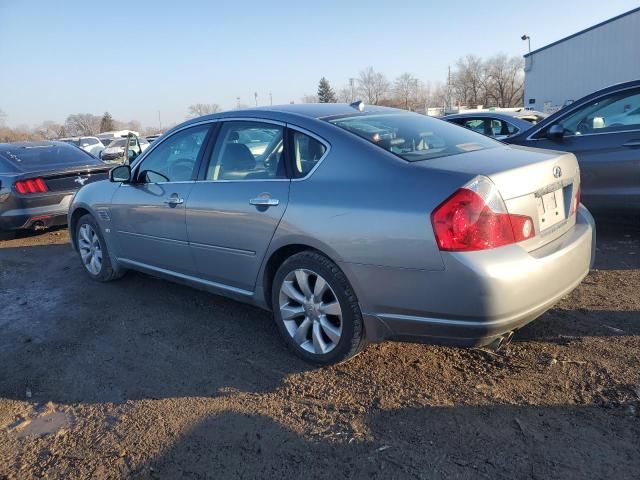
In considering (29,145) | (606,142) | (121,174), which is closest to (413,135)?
(121,174)

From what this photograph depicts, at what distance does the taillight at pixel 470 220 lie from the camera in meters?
2.61

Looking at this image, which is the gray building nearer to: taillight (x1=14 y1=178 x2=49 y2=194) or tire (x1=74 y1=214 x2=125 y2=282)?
taillight (x1=14 y1=178 x2=49 y2=194)

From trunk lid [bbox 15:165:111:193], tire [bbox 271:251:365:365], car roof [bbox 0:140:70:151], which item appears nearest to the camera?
tire [bbox 271:251:365:365]

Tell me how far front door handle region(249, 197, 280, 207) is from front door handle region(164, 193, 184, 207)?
84 centimetres

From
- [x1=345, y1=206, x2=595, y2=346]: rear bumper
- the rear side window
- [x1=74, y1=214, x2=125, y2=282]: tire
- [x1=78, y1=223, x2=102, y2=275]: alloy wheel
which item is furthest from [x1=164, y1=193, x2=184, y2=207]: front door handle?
[x1=345, y1=206, x2=595, y2=346]: rear bumper

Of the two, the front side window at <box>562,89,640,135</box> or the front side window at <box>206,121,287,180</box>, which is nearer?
the front side window at <box>206,121,287,180</box>

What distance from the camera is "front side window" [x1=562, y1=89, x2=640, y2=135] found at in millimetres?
5367

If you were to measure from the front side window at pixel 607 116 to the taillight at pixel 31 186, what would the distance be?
22.2ft

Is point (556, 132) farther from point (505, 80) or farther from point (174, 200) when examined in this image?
point (505, 80)

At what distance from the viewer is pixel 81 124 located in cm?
9862

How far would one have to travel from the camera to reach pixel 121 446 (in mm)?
2697

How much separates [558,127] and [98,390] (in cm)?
501

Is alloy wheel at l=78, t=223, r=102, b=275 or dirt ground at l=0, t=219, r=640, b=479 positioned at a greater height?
alloy wheel at l=78, t=223, r=102, b=275

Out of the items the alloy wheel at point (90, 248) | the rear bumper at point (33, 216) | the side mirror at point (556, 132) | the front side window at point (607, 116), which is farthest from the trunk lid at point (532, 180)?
the rear bumper at point (33, 216)
